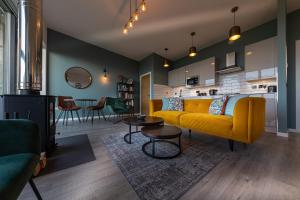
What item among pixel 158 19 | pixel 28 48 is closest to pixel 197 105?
pixel 158 19

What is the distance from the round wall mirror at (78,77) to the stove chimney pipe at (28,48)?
119 inches

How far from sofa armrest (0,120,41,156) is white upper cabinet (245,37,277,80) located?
4347mm

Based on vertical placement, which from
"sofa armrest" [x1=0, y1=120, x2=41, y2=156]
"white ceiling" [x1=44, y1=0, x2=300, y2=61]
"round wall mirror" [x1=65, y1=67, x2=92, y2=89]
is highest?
"white ceiling" [x1=44, y1=0, x2=300, y2=61]

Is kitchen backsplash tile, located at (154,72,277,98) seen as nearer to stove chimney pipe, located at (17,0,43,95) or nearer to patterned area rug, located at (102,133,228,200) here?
patterned area rug, located at (102,133,228,200)

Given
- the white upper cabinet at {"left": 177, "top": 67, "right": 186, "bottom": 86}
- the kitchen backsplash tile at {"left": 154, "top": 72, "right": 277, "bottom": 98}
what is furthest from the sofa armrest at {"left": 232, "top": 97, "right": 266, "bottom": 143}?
the white upper cabinet at {"left": 177, "top": 67, "right": 186, "bottom": 86}

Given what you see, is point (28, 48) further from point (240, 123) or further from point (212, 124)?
point (240, 123)

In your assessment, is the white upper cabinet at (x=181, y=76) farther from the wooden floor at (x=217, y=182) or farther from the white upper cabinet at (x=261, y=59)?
the wooden floor at (x=217, y=182)

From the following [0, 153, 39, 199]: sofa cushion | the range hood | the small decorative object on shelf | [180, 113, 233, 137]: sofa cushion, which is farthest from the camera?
the small decorative object on shelf

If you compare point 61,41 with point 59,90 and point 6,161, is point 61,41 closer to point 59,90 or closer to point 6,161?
point 59,90

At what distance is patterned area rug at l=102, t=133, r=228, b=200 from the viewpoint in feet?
3.38

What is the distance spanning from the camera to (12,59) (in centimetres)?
207

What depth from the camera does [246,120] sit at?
165 centimetres

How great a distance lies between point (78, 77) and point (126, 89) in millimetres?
1923

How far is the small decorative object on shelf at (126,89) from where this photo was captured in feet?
17.7
